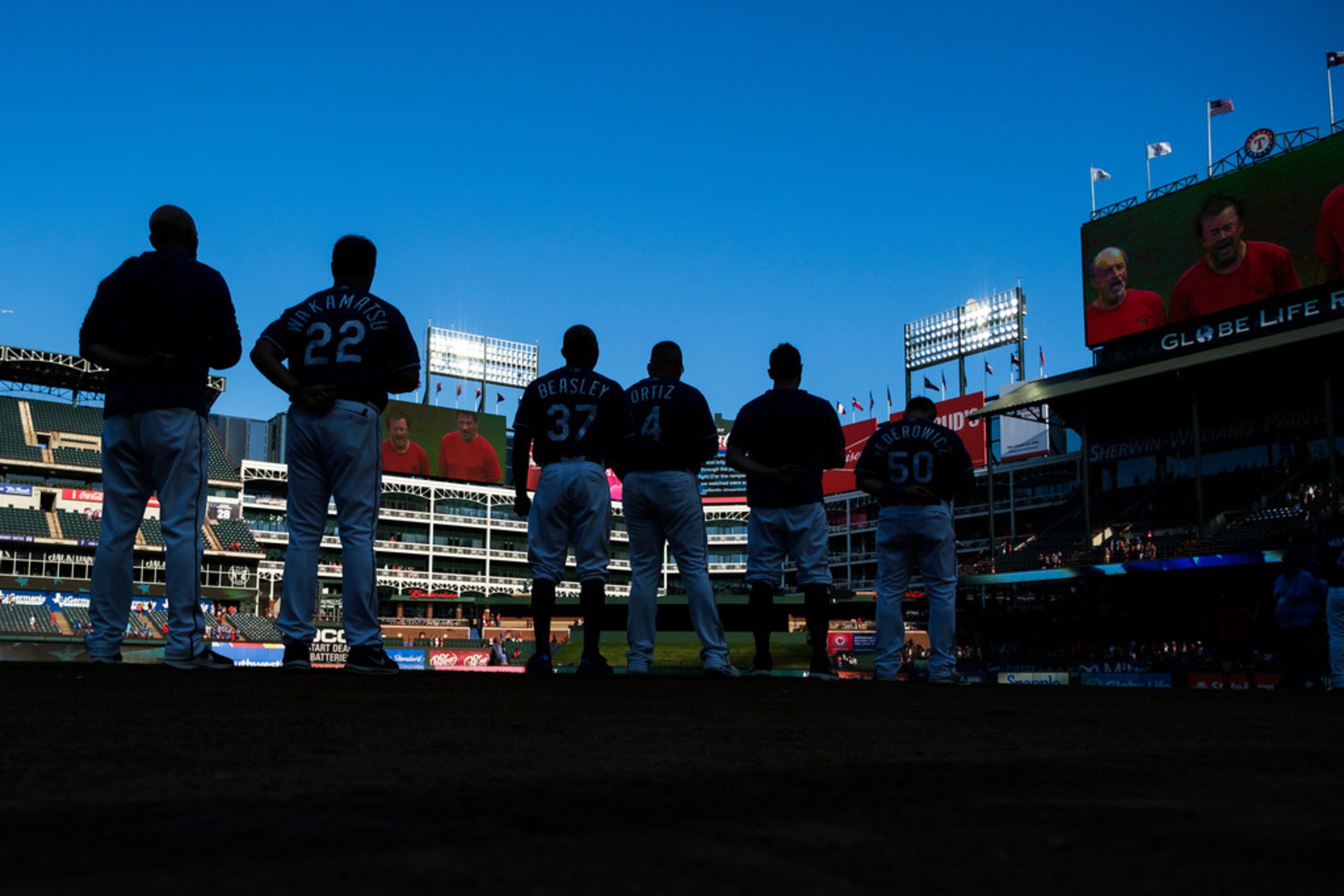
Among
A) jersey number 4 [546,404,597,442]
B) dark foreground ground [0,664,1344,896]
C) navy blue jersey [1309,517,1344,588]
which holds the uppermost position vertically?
jersey number 4 [546,404,597,442]

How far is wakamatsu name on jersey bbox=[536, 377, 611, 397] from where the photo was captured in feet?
22.4

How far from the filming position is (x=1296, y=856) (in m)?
1.43

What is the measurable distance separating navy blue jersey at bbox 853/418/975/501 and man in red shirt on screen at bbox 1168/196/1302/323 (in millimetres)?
26700

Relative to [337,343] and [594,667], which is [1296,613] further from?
[337,343]

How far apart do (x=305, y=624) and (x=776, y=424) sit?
3403 mm

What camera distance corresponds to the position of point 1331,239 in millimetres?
30406

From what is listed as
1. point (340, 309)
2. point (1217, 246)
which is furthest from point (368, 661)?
point (1217, 246)

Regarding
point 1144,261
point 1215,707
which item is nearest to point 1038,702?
point 1215,707

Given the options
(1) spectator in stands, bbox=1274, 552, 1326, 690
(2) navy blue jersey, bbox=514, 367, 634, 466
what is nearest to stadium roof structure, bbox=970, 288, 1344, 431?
(1) spectator in stands, bbox=1274, 552, 1326, 690

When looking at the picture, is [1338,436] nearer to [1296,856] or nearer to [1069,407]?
[1069,407]

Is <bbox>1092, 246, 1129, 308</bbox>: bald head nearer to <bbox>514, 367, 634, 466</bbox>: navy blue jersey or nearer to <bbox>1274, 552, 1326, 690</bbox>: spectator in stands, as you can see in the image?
<bbox>1274, 552, 1326, 690</bbox>: spectator in stands

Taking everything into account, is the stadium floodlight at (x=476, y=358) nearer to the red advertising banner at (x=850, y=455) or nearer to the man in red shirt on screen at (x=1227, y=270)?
the red advertising banner at (x=850, y=455)

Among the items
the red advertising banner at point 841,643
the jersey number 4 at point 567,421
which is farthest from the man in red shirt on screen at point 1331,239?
the jersey number 4 at point 567,421

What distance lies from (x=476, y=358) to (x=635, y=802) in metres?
70.3
